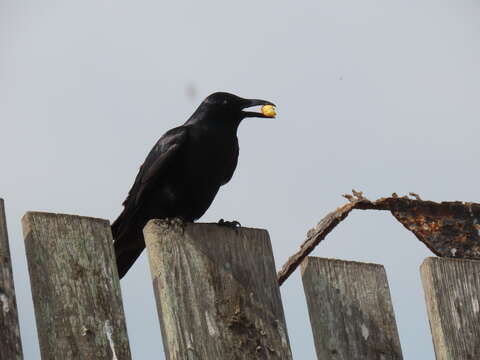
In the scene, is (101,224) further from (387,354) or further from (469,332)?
(469,332)

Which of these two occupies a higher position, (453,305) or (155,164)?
(155,164)

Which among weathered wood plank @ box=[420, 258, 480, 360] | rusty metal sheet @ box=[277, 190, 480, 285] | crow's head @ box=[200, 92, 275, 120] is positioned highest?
crow's head @ box=[200, 92, 275, 120]

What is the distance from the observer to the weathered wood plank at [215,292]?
242cm

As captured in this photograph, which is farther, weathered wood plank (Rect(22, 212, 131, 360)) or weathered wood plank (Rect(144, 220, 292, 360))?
weathered wood plank (Rect(144, 220, 292, 360))

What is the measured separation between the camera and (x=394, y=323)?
9.07ft

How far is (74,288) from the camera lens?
2359mm

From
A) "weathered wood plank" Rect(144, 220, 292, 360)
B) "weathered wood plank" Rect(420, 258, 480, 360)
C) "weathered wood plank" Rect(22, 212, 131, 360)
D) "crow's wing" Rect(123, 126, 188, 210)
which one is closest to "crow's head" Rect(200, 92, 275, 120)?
"crow's wing" Rect(123, 126, 188, 210)

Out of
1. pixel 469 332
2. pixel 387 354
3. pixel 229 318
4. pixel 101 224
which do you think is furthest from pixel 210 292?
pixel 469 332

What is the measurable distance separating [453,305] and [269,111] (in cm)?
263

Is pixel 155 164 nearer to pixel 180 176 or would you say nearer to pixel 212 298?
pixel 180 176

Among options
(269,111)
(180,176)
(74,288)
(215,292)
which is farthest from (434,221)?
(269,111)

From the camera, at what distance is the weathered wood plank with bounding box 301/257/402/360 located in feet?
8.79

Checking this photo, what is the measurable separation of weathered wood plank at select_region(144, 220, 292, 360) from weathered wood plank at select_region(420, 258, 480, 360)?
0.50 m

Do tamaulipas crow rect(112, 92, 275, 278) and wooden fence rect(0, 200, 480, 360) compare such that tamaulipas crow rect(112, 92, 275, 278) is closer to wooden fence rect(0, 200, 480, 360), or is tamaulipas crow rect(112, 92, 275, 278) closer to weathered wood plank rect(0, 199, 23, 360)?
wooden fence rect(0, 200, 480, 360)
